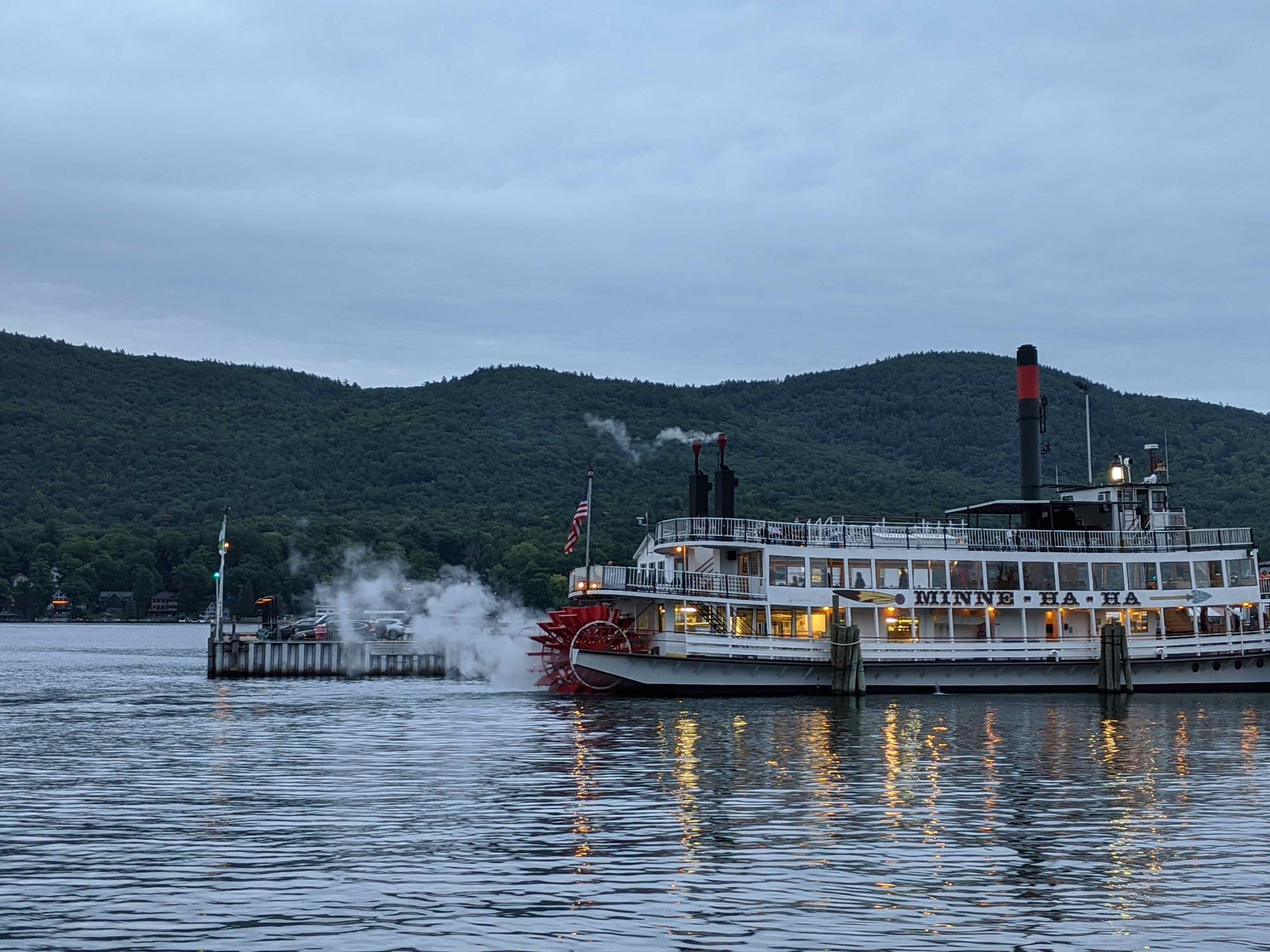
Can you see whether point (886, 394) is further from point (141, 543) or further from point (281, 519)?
point (141, 543)

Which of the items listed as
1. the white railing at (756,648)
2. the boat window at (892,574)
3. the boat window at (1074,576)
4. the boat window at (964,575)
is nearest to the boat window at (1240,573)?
the boat window at (1074,576)

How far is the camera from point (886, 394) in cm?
18938

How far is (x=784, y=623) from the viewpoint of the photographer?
5519cm

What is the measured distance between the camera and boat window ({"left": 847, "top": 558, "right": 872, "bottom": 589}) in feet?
182

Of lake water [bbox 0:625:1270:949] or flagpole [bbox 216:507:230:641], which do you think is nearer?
lake water [bbox 0:625:1270:949]

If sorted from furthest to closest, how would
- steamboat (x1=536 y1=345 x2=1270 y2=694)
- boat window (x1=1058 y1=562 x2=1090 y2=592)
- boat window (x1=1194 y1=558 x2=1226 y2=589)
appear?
boat window (x1=1194 y1=558 x2=1226 y2=589) → boat window (x1=1058 y1=562 x2=1090 y2=592) → steamboat (x1=536 y1=345 x2=1270 y2=694)

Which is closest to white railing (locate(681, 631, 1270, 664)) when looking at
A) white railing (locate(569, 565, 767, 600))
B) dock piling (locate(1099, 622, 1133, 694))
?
dock piling (locate(1099, 622, 1133, 694))

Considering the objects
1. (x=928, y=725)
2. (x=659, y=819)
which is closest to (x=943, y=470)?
(x=928, y=725)

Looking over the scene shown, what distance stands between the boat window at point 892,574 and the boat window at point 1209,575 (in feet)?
40.3

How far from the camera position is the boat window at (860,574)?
182 ft

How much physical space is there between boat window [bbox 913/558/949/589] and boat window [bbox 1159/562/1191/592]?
9.15 m

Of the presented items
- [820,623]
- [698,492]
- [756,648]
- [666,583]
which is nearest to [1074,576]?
[820,623]

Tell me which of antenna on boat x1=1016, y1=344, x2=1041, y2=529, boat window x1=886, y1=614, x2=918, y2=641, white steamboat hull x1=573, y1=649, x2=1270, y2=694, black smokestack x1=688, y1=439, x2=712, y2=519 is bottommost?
white steamboat hull x1=573, y1=649, x2=1270, y2=694

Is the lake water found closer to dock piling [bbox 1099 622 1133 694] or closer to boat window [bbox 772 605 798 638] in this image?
dock piling [bbox 1099 622 1133 694]
